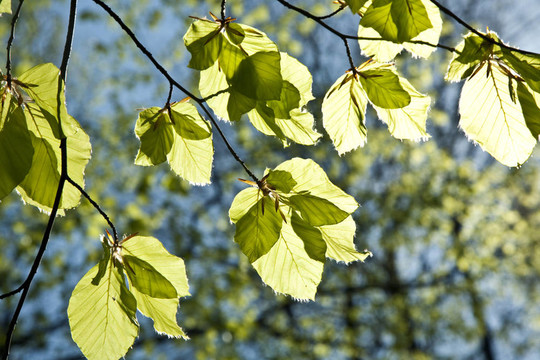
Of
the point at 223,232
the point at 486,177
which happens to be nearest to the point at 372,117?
the point at 486,177

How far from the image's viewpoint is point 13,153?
523mm

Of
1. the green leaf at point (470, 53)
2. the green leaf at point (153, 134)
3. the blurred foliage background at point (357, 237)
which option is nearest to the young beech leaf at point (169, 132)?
the green leaf at point (153, 134)

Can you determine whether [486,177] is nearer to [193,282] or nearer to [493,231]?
[493,231]

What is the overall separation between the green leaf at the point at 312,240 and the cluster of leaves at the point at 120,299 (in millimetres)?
183

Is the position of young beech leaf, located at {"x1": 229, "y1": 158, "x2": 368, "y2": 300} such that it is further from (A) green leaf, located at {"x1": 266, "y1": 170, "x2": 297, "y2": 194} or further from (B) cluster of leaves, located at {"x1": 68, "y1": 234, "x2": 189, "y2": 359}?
(B) cluster of leaves, located at {"x1": 68, "y1": 234, "x2": 189, "y2": 359}

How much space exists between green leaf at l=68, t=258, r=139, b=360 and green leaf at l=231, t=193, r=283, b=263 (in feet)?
0.55

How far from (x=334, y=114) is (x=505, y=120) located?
0.23m

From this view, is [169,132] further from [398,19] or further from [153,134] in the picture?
[398,19]

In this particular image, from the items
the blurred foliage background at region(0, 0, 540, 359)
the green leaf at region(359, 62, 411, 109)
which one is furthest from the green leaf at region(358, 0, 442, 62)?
the blurred foliage background at region(0, 0, 540, 359)

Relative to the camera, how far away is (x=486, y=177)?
675 cm

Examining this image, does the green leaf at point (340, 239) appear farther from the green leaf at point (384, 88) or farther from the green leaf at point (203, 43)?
the green leaf at point (203, 43)

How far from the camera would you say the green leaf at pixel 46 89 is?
1.68 feet

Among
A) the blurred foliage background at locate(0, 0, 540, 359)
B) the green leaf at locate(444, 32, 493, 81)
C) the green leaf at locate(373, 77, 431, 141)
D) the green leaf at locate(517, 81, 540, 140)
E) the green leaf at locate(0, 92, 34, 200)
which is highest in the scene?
the green leaf at locate(444, 32, 493, 81)

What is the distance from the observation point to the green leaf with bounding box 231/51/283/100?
60 cm
